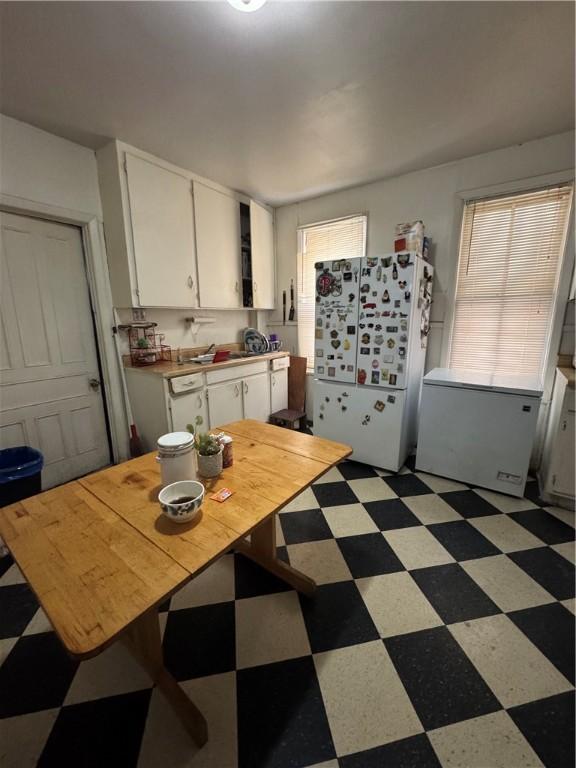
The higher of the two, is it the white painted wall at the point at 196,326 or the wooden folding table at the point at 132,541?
the white painted wall at the point at 196,326

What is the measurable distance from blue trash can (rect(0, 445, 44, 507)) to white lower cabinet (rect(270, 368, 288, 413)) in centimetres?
202

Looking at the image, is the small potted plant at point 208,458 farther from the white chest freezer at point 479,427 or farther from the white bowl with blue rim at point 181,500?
the white chest freezer at point 479,427

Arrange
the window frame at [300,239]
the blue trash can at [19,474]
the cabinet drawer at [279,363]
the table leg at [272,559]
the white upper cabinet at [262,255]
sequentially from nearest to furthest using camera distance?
the table leg at [272,559]
the blue trash can at [19,474]
the window frame at [300,239]
the white upper cabinet at [262,255]
the cabinet drawer at [279,363]

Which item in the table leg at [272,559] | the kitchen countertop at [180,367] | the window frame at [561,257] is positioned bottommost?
the table leg at [272,559]

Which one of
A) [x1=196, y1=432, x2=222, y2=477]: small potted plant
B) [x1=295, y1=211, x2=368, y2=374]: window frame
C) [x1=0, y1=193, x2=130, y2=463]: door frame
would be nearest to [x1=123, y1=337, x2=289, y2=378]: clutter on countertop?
[x1=0, y1=193, x2=130, y2=463]: door frame

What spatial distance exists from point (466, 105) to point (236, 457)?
91.7 inches

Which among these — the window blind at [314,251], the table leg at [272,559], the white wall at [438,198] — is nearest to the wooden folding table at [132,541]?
the table leg at [272,559]

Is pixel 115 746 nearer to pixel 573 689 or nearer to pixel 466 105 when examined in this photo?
pixel 573 689

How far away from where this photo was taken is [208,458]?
1167mm

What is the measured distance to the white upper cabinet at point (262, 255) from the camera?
3.17m

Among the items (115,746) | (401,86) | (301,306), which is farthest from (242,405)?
(401,86)

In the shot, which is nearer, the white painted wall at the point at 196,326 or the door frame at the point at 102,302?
the door frame at the point at 102,302

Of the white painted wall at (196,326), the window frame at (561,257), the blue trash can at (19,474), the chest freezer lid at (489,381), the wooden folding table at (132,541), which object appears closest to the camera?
the wooden folding table at (132,541)

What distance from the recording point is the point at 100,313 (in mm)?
2402
